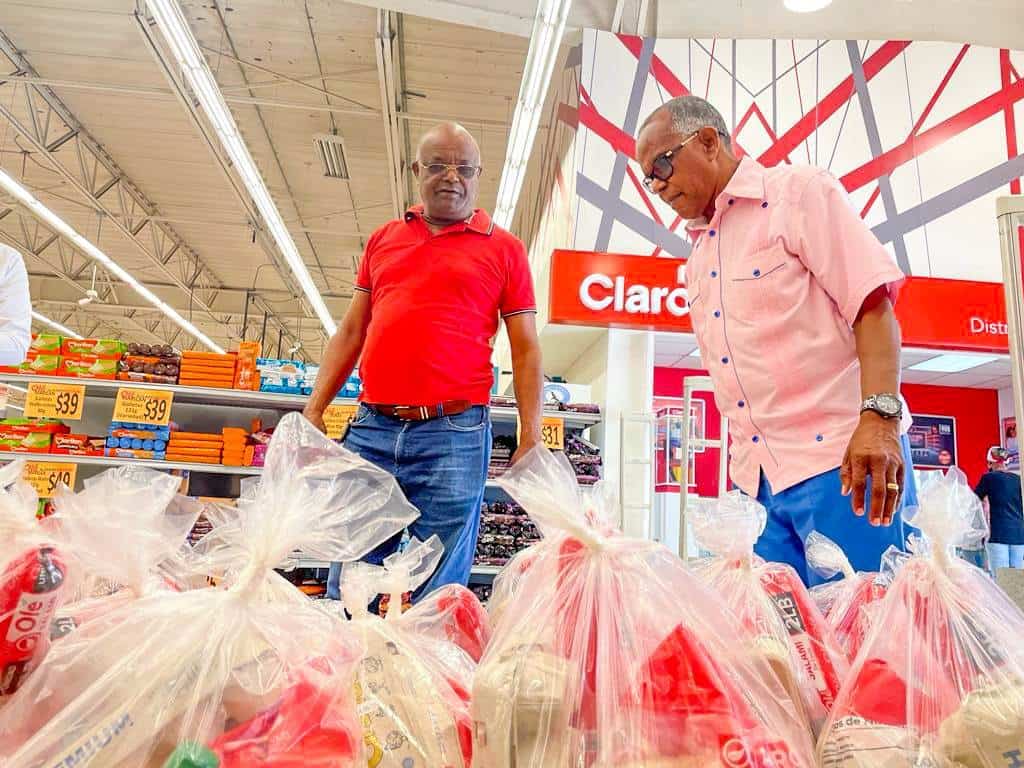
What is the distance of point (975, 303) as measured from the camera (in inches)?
238

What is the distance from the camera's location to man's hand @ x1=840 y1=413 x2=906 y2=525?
3.39 feet

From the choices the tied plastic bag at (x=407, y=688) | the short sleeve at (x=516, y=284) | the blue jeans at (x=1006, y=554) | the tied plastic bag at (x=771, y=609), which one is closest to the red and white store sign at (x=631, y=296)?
the blue jeans at (x=1006, y=554)

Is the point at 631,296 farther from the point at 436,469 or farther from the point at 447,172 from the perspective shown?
the point at 436,469

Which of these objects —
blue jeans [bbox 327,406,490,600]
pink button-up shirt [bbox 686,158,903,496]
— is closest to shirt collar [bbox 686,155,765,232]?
pink button-up shirt [bbox 686,158,903,496]

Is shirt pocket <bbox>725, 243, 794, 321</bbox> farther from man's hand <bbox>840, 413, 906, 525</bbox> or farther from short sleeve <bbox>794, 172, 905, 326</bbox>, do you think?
man's hand <bbox>840, 413, 906, 525</bbox>

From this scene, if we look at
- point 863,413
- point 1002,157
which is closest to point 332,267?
point 1002,157

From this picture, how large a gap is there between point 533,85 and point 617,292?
161 cm

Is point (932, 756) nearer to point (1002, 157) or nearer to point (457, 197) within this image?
point (457, 197)

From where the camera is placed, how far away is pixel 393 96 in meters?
7.86

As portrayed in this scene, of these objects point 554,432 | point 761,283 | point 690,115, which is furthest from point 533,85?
point 761,283

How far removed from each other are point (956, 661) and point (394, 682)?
18.5 inches

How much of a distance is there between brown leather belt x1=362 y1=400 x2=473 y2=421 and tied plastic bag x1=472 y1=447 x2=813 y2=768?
1.20 m

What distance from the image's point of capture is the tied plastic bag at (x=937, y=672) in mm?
524

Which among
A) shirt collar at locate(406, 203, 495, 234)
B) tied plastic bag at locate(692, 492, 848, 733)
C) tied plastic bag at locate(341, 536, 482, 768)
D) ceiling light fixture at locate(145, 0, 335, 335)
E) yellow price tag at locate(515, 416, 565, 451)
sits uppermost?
ceiling light fixture at locate(145, 0, 335, 335)
